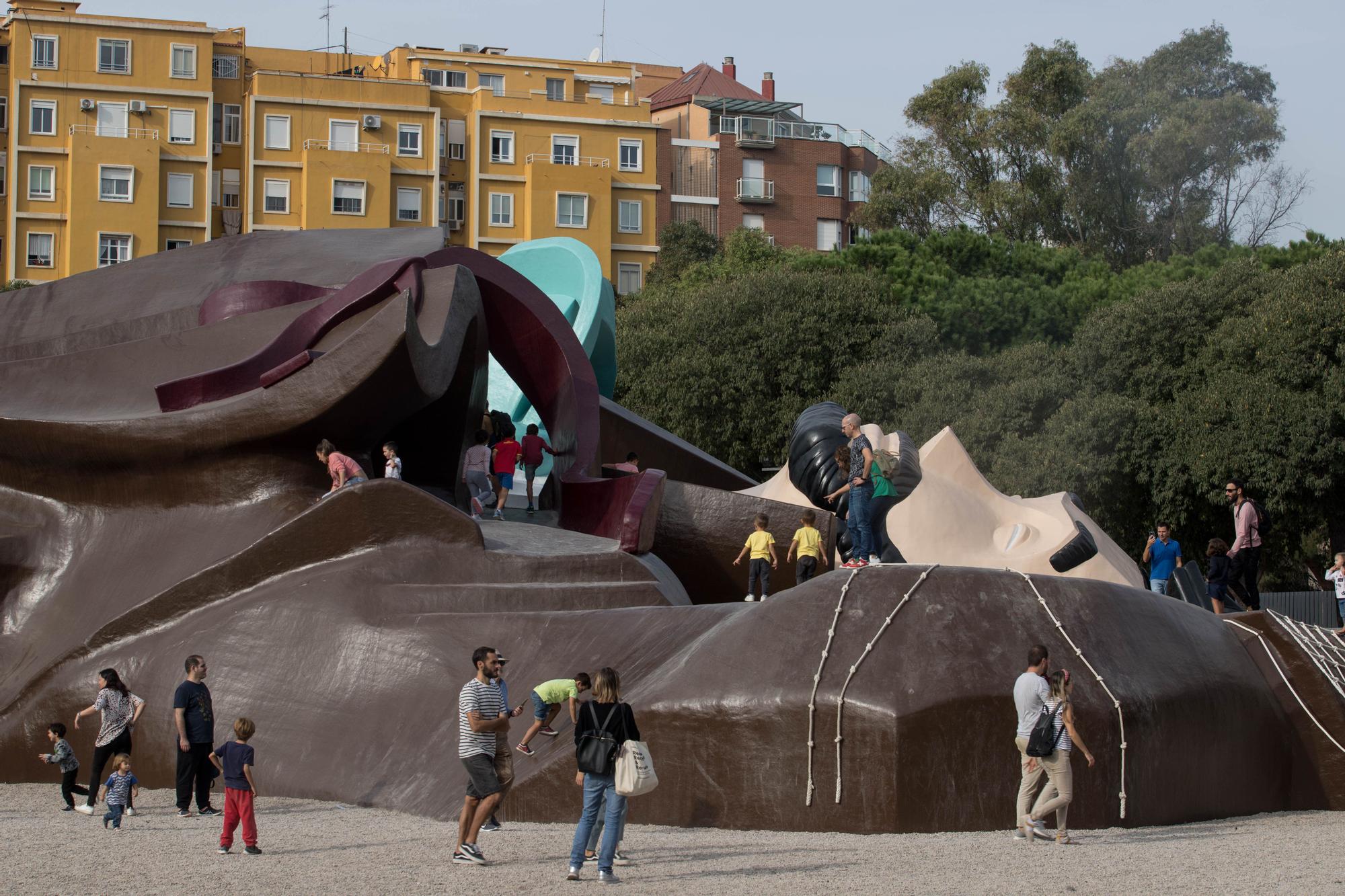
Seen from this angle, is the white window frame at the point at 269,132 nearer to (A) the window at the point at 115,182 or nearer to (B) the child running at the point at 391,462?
(A) the window at the point at 115,182

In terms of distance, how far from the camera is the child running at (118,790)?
11789mm

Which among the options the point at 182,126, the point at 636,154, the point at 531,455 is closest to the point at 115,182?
the point at 182,126

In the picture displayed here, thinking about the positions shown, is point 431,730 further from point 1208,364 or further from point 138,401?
point 1208,364

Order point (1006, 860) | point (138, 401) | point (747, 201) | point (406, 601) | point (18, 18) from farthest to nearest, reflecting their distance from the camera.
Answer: point (747, 201), point (18, 18), point (138, 401), point (406, 601), point (1006, 860)

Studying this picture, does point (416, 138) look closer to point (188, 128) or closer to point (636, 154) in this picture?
point (188, 128)

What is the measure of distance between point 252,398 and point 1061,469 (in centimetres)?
2183

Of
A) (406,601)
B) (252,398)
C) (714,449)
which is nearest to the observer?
(406,601)

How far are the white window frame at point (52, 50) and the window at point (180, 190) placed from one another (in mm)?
5610

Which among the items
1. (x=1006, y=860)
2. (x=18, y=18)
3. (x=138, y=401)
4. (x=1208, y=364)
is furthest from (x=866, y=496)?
(x=18, y=18)

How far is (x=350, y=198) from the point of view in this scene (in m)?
60.3

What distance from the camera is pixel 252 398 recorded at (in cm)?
1539

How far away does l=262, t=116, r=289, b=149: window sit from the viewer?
60.2 m

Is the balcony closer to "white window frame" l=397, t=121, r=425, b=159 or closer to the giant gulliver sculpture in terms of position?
"white window frame" l=397, t=121, r=425, b=159

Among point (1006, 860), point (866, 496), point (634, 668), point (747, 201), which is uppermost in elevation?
point (747, 201)
